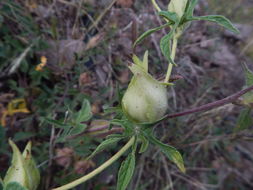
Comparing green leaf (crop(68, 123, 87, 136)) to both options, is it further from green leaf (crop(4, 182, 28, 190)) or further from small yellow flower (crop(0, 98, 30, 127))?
small yellow flower (crop(0, 98, 30, 127))

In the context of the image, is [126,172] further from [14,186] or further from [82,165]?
[82,165]

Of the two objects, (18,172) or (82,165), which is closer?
(18,172)

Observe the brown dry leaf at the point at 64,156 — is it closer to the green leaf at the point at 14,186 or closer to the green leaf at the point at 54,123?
the green leaf at the point at 54,123

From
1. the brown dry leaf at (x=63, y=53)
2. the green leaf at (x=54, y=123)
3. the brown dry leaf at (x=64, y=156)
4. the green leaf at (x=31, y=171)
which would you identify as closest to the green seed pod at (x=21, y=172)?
the green leaf at (x=31, y=171)

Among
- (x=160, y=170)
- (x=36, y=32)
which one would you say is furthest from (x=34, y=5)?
(x=160, y=170)

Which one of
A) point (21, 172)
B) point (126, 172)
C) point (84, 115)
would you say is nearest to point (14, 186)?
point (21, 172)
